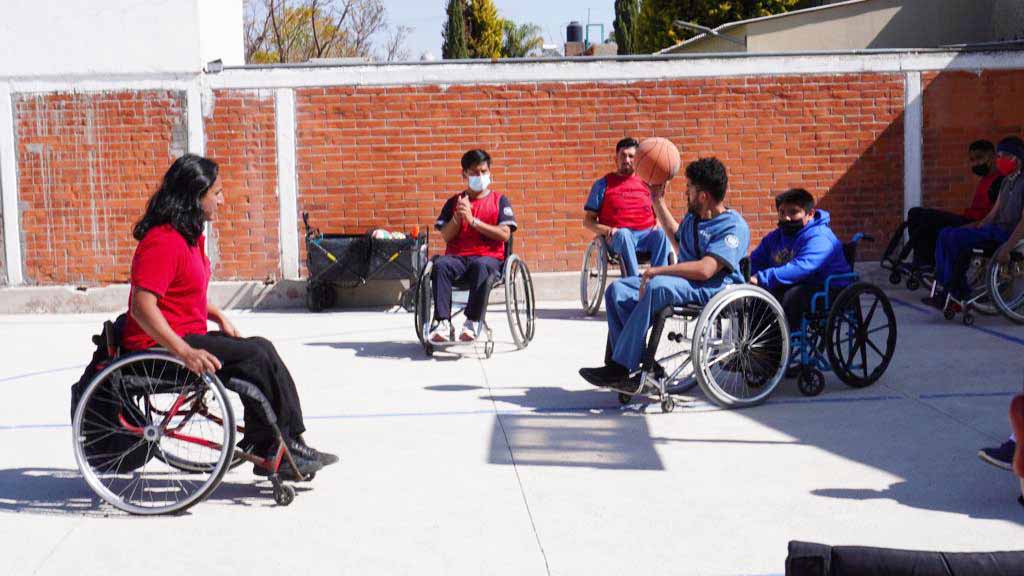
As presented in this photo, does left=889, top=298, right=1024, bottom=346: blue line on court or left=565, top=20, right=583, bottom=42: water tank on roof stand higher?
left=565, top=20, right=583, bottom=42: water tank on roof

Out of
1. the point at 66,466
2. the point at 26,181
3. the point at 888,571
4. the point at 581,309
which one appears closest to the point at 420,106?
the point at 581,309

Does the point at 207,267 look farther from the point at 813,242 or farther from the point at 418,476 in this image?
the point at 813,242

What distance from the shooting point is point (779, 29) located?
17828 millimetres

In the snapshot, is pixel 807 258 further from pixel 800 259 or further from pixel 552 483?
pixel 552 483

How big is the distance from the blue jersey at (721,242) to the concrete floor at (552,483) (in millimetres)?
741

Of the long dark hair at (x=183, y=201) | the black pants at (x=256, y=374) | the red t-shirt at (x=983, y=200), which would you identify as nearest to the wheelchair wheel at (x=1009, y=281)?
the red t-shirt at (x=983, y=200)

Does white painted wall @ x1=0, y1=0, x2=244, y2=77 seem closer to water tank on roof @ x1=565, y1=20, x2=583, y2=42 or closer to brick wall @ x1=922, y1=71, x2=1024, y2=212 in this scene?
brick wall @ x1=922, y1=71, x2=1024, y2=212

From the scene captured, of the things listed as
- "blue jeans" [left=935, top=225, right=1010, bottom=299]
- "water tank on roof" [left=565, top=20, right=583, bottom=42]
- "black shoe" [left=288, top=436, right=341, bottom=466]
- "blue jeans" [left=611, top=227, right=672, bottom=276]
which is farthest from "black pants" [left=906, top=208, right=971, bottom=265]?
"water tank on roof" [left=565, top=20, right=583, bottom=42]

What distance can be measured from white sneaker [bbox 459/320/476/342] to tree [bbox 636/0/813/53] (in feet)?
76.9

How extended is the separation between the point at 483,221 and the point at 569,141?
3.23m

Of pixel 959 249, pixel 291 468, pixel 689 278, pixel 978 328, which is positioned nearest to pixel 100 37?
pixel 689 278

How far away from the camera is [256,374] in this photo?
4.64m

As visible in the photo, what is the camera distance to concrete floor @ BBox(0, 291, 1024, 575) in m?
4.13

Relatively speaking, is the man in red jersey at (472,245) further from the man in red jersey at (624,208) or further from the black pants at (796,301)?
the black pants at (796,301)
